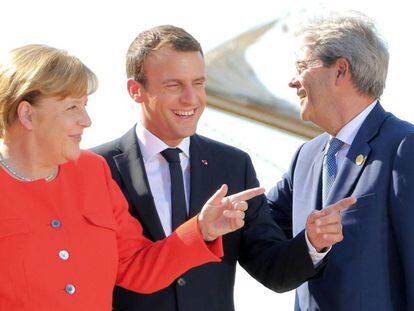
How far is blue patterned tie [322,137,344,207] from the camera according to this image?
11.6 feet

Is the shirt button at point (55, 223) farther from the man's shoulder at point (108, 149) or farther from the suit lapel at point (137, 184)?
the man's shoulder at point (108, 149)

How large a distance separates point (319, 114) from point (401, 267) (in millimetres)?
647

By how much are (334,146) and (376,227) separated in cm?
42

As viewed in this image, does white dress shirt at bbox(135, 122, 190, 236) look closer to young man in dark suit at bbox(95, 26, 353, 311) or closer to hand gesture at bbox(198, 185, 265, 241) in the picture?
young man in dark suit at bbox(95, 26, 353, 311)

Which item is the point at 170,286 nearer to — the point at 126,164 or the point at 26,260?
the point at 126,164

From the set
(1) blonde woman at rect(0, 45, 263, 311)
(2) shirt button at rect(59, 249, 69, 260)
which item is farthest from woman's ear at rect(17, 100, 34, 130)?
(2) shirt button at rect(59, 249, 69, 260)

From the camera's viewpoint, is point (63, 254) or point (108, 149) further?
point (108, 149)

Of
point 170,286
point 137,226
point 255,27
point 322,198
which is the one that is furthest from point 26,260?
point 255,27

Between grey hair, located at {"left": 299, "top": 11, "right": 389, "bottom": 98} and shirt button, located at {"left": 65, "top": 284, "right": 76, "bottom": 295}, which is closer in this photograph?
shirt button, located at {"left": 65, "top": 284, "right": 76, "bottom": 295}

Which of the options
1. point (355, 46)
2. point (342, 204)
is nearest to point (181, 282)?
point (342, 204)

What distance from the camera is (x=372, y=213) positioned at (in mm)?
3293

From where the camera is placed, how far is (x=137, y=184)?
11.0 ft

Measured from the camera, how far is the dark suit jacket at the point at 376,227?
3244 millimetres

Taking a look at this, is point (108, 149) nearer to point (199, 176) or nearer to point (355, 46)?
point (199, 176)
